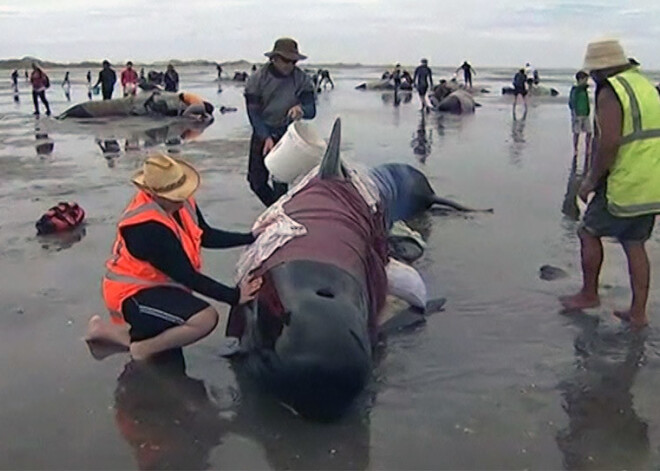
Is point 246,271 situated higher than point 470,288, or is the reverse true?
point 246,271

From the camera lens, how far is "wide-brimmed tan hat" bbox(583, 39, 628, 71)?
18.3 ft

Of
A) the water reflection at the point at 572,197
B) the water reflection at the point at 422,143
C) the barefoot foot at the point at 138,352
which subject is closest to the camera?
the barefoot foot at the point at 138,352

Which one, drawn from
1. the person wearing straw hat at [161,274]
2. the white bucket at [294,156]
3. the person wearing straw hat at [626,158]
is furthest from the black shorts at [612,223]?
the person wearing straw hat at [161,274]

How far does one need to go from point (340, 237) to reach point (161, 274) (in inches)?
46.2

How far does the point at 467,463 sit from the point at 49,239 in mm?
5689

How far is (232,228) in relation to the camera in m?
8.80

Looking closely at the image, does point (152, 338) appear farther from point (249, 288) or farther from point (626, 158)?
point (626, 158)

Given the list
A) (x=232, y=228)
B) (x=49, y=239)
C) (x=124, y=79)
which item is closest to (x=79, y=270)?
→ (x=49, y=239)

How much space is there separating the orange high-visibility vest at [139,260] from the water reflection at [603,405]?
2499 mm

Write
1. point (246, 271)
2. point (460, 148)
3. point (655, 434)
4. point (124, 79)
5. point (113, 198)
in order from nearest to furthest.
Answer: point (655, 434)
point (246, 271)
point (113, 198)
point (460, 148)
point (124, 79)

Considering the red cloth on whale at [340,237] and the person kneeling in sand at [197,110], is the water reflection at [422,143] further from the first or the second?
the red cloth on whale at [340,237]

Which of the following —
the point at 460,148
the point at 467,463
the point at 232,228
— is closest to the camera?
the point at 467,463

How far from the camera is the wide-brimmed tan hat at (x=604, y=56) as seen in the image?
557 centimetres

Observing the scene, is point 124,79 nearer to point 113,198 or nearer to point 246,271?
point 113,198
